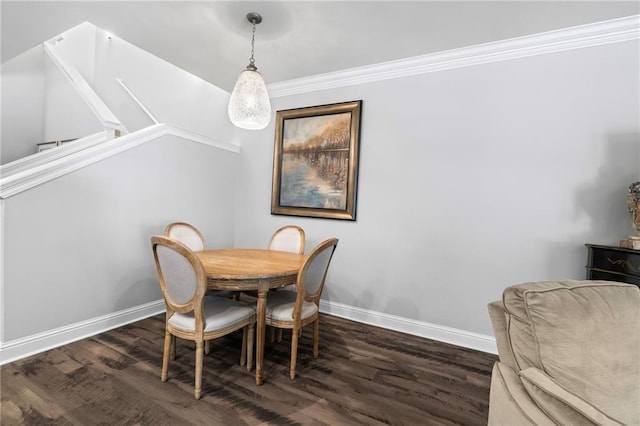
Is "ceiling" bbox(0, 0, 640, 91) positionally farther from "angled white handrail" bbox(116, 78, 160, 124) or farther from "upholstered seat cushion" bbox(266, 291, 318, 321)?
"upholstered seat cushion" bbox(266, 291, 318, 321)

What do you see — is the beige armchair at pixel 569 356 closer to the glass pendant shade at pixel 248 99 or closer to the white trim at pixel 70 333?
the glass pendant shade at pixel 248 99

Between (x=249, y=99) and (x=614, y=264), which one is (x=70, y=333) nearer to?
(x=249, y=99)

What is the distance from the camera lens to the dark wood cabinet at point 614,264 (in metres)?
1.74

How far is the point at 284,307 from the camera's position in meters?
2.07

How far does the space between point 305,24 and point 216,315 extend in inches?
91.3

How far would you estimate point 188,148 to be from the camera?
329 cm

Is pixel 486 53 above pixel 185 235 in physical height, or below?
above

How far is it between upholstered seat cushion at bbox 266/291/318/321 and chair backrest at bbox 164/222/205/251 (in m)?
1.01

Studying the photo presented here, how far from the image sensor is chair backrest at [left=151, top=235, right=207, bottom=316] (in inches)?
65.2

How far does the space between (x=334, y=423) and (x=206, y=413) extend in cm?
72

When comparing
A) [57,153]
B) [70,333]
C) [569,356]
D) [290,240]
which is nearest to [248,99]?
[290,240]

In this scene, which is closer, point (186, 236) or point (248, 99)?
point (248, 99)

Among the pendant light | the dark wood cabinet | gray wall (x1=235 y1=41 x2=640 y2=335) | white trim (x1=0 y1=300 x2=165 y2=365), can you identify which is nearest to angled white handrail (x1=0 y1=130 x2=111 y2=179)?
white trim (x1=0 y1=300 x2=165 y2=365)

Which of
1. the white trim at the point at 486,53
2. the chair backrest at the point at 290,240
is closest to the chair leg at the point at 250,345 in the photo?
the chair backrest at the point at 290,240
